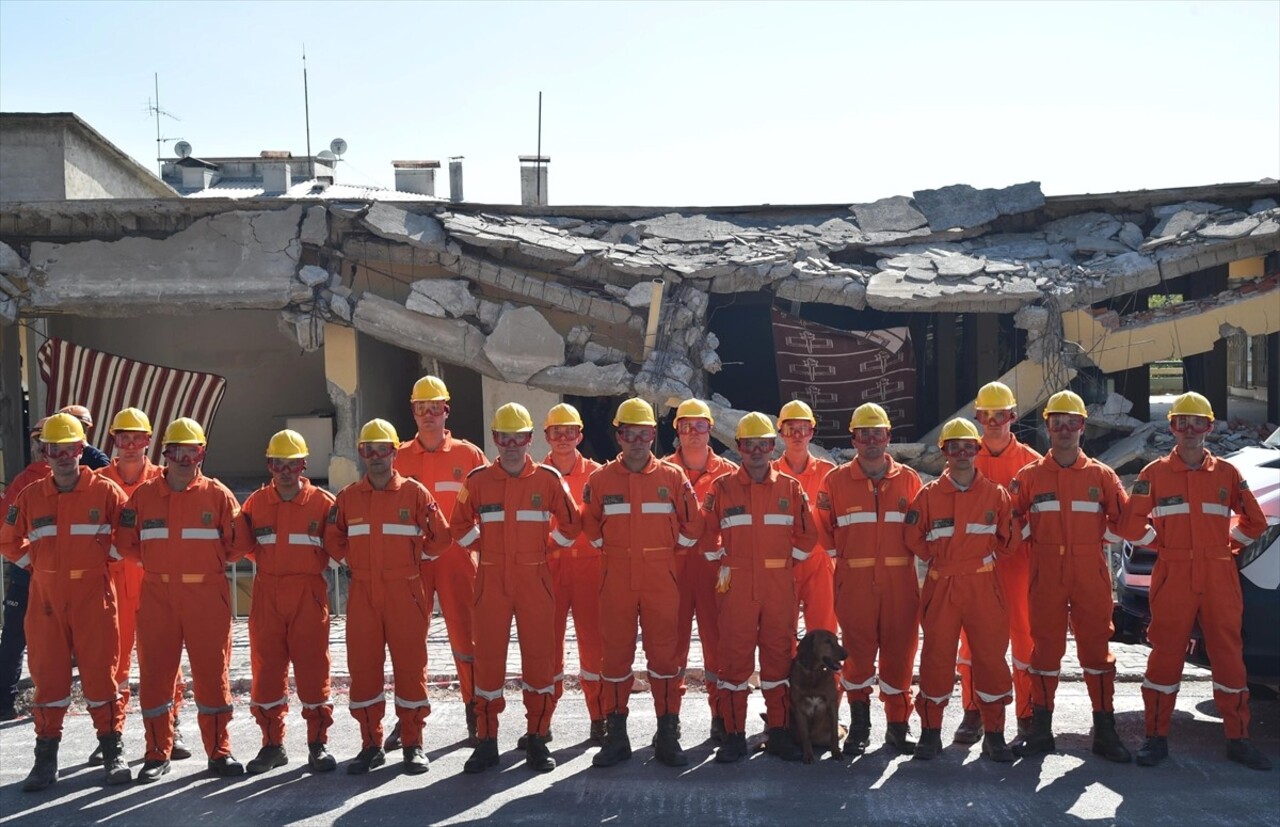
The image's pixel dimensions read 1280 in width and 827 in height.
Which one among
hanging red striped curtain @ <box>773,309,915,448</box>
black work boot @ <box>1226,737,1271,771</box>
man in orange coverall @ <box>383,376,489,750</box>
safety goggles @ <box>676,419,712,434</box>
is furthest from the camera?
hanging red striped curtain @ <box>773,309,915,448</box>

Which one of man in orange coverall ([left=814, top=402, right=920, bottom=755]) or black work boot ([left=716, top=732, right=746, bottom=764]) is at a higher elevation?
man in orange coverall ([left=814, top=402, right=920, bottom=755])

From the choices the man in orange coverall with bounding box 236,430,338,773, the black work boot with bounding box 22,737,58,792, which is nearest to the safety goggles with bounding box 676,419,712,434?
the man in orange coverall with bounding box 236,430,338,773

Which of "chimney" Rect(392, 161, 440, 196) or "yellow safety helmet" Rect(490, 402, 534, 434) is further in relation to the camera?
"chimney" Rect(392, 161, 440, 196)

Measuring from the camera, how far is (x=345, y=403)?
13406mm

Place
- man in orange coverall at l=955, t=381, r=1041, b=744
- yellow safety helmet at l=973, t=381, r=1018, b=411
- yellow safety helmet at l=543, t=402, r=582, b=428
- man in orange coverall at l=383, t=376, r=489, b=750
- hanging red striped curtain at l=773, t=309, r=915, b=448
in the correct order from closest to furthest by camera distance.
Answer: man in orange coverall at l=955, t=381, r=1041, b=744 → man in orange coverall at l=383, t=376, r=489, b=750 → yellow safety helmet at l=973, t=381, r=1018, b=411 → yellow safety helmet at l=543, t=402, r=582, b=428 → hanging red striped curtain at l=773, t=309, r=915, b=448

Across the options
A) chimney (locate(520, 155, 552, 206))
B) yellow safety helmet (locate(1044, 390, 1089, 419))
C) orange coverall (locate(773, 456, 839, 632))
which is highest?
chimney (locate(520, 155, 552, 206))

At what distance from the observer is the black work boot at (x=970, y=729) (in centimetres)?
626

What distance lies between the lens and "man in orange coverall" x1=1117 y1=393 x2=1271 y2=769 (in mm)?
5863

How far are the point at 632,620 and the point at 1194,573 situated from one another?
114 inches

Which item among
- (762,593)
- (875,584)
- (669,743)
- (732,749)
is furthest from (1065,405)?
(669,743)

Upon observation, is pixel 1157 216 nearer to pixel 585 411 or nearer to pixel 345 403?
pixel 585 411

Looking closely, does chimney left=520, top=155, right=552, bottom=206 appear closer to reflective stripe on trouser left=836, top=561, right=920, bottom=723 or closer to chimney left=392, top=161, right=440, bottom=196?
chimney left=392, top=161, right=440, bottom=196

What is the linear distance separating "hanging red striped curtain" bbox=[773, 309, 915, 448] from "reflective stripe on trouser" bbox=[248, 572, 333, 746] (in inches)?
312

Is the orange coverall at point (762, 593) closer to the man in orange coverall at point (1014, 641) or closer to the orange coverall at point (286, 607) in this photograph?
the man in orange coverall at point (1014, 641)
